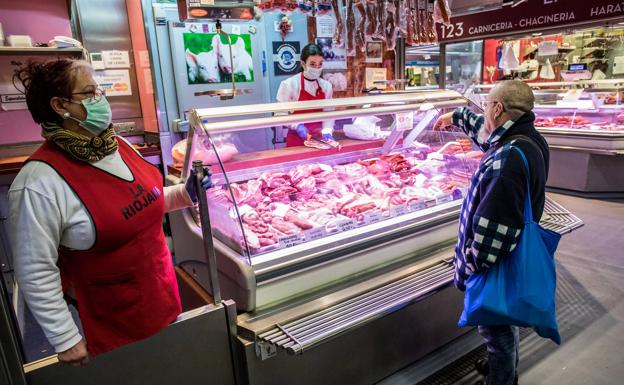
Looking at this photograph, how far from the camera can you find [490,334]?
7.59 feet

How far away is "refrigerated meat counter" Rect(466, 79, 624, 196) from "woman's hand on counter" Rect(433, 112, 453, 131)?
2902mm

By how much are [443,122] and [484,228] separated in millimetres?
1409

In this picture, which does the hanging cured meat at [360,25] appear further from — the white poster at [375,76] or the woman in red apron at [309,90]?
the white poster at [375,76]

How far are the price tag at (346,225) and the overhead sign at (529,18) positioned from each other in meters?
4.77

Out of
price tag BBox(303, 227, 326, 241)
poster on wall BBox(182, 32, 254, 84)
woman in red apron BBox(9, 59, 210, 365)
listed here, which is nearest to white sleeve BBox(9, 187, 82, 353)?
woman in red apron BBox(9, 59, 210, 365)

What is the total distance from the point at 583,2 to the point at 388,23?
3676 millimetres

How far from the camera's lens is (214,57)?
5844 millimetres

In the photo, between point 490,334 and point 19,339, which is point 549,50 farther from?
point 19,339

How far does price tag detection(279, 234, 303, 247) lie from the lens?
2.35m

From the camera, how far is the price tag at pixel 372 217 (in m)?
2.67

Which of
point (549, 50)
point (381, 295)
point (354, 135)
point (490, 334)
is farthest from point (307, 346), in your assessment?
point (549, 50)

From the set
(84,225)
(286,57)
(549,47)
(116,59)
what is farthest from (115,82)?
(549,47)

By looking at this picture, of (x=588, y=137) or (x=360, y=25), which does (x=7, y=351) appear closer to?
(x=360, y=25)

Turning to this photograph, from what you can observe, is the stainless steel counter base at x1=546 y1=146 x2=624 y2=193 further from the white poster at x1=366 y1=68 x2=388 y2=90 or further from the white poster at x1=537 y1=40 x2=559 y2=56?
the white poster at x1=366 y1=68 x2=388 y2=90
